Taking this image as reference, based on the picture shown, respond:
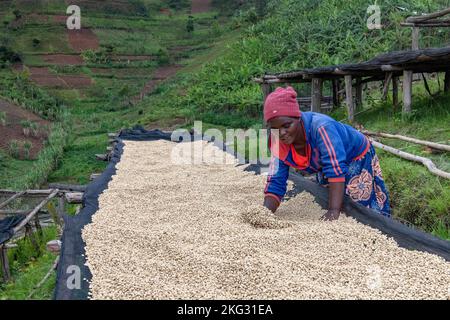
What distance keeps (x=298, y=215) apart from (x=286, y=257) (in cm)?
85

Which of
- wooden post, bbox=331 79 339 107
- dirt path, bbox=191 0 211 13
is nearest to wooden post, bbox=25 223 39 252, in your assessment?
wooden post, bbox=331 79 339 107

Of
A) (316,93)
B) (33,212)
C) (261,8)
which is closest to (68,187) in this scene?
(33,212)

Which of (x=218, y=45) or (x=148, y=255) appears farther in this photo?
(x=218, y=45)

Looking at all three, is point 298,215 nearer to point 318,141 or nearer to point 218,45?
point 318,141

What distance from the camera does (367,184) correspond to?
3.16 metres

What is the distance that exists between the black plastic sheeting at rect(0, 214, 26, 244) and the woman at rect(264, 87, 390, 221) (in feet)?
9.68

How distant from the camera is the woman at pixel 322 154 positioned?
2.71 m

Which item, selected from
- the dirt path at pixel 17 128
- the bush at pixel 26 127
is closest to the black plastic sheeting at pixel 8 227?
the dirt path at pixel 17 128

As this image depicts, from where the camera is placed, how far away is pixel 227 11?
114ft

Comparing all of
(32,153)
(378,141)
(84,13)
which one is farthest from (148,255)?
(84,13)

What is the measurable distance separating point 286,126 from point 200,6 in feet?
119

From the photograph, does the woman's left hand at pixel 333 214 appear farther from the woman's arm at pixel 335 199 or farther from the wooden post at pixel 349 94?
the wooden post at pixel 349 94

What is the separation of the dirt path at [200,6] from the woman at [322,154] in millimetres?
34766
